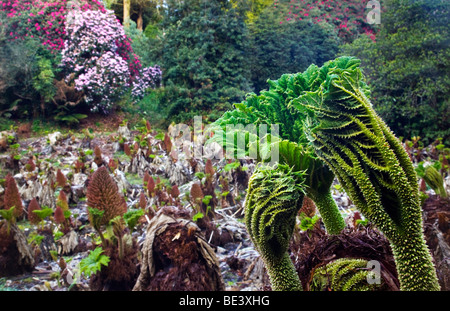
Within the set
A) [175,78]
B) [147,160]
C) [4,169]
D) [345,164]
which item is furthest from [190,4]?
Result: [345,164]

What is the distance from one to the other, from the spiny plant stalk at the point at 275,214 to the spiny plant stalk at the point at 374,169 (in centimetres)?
9

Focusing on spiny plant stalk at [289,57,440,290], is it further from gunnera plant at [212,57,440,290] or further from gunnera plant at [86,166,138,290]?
gunnera plant at [86,166,138,290]

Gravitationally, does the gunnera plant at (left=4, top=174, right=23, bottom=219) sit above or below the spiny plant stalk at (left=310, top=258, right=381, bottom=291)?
below

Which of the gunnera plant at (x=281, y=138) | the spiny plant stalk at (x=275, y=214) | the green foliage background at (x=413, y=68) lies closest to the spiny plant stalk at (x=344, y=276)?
the spiny plant stalk at (x=275, y=214)

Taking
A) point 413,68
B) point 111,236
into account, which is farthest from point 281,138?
point 413,68

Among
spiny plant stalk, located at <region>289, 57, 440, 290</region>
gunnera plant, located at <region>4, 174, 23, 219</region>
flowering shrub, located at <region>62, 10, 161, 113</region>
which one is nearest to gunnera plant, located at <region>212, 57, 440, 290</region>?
spiny plant stalk, located at <region>289, 57, 440, 290</region>

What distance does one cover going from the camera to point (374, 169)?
56cm

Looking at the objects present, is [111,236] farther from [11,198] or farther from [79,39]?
[79,39]

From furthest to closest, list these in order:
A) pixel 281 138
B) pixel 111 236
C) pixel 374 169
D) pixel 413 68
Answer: pixel 413 68 → pixel 111 236 → pixel 281 138 → pixel 374 169

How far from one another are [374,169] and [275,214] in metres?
0.18

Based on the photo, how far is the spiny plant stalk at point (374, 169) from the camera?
552mm

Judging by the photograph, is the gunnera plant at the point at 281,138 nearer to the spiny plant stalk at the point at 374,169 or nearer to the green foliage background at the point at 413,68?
the spiny plant stalk at the point at 374,169

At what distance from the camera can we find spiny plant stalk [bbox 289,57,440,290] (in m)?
0.55

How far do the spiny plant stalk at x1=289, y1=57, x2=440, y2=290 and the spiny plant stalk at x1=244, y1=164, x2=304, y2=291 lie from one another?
3.5 inches
